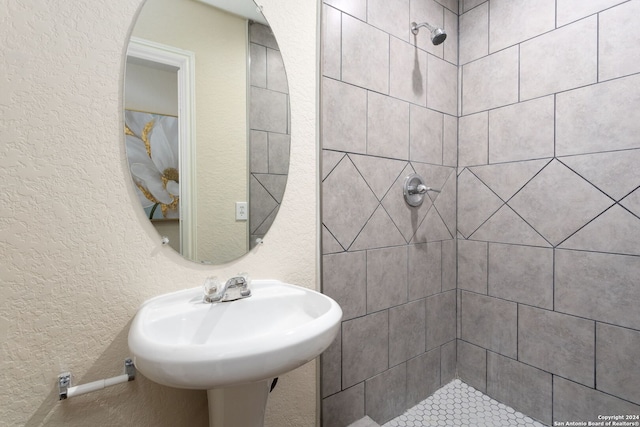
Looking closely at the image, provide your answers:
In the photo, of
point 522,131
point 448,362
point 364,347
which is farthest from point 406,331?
point 522,131

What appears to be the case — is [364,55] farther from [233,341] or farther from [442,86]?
[233,341]

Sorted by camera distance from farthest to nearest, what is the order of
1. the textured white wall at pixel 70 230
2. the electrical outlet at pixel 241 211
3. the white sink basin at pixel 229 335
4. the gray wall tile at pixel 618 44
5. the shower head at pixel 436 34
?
1. the shower head at pixel 436 34
2. the gray wall tile at pixel 618 44
3. the electrical outlet at pixel 241 211
4. the textured white wall at pixel 70 230
5. the white sink basin at pixel 229 335

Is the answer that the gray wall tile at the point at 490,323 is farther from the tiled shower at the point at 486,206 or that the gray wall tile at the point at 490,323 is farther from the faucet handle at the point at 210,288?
the faucet handle at the point at 210,288

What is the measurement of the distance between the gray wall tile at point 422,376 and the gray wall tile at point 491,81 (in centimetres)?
136

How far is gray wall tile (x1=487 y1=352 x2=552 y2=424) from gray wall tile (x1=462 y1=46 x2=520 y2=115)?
1322mm

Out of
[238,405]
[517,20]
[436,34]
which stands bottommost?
[238,405]

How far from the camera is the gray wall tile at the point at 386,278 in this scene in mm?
1383

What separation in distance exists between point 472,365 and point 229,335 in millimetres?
1470

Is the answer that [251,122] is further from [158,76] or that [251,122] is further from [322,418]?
[322,418]

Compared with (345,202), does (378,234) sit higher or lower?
lower

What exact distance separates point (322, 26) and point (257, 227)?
2.72ft

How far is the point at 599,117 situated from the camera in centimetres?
126

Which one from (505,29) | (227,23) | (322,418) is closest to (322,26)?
(227,23)

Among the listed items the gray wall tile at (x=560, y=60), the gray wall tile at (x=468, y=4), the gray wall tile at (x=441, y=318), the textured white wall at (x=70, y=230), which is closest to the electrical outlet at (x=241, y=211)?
the textured white wall at (x=70, y=230)
